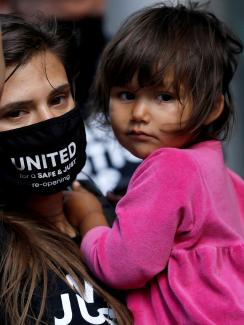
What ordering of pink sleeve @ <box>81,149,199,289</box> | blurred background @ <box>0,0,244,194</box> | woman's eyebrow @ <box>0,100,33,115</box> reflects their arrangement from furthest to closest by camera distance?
blurred background @ <box>0,0,244,194</box>
woman's eyebrow @ <box>0,100,33,115</box>
pink sleeve @ <box>81,149,199,289</box>

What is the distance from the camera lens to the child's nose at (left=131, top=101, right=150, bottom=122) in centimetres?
242

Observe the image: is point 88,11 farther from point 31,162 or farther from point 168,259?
point 168,259

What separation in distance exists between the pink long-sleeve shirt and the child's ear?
197 millimetres

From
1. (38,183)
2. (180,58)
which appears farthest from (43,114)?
(180,58)

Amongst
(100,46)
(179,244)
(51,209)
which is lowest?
(100,46)

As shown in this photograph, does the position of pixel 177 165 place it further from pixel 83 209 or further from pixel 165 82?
pixel 83 209

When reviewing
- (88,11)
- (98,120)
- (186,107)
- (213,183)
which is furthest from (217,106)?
(88,11)

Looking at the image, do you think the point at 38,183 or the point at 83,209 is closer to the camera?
the point at 38,183

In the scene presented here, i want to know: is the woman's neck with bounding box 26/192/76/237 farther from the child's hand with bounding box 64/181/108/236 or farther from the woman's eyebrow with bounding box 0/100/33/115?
the woman's eyebrow with bounding box 0/100/33/115

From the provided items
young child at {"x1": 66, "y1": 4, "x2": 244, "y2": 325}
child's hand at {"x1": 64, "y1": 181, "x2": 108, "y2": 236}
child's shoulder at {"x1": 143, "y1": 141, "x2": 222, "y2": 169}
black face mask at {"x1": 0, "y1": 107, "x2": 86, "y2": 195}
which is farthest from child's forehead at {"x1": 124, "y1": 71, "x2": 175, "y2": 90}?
child's hand at {"x1": 64, "y1": 181, "x2": 108, "y2": 236}

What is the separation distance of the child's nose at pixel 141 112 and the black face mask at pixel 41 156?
0.27 m

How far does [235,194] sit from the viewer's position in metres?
2.64

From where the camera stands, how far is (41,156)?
256 centimetres

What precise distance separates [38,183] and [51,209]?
28cm
